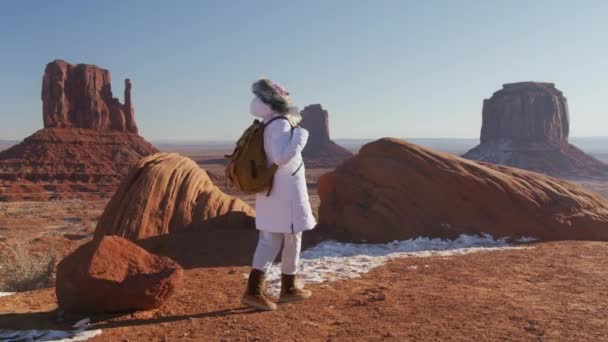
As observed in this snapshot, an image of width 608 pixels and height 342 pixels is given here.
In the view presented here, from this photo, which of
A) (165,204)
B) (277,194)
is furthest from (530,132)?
(277,194)

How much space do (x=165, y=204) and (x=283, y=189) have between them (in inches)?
199

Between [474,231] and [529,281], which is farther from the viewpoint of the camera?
[474,231]

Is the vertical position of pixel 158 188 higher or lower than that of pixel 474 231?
higher

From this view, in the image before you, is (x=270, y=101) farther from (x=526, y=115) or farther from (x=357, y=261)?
(x=526, y=115)

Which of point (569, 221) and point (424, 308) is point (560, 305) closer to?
point (424, 308)

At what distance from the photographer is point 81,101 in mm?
60250

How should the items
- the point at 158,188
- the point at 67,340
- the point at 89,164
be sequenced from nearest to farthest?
the point at 67,340
the point at 158,188
the point at 89,164

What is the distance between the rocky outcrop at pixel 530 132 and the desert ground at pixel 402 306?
70152 mm

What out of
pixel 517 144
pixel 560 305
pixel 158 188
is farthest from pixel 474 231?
pixel 517 144

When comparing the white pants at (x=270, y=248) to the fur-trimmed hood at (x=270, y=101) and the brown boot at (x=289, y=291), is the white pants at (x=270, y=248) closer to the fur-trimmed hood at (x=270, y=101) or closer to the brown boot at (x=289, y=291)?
→ the brown boot at (x=289, y=291)

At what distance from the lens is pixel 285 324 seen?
13.1 feet

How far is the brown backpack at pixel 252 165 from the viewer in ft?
13.9

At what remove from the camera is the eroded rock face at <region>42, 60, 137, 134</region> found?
191 feet

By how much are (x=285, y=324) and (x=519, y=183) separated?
766cm
